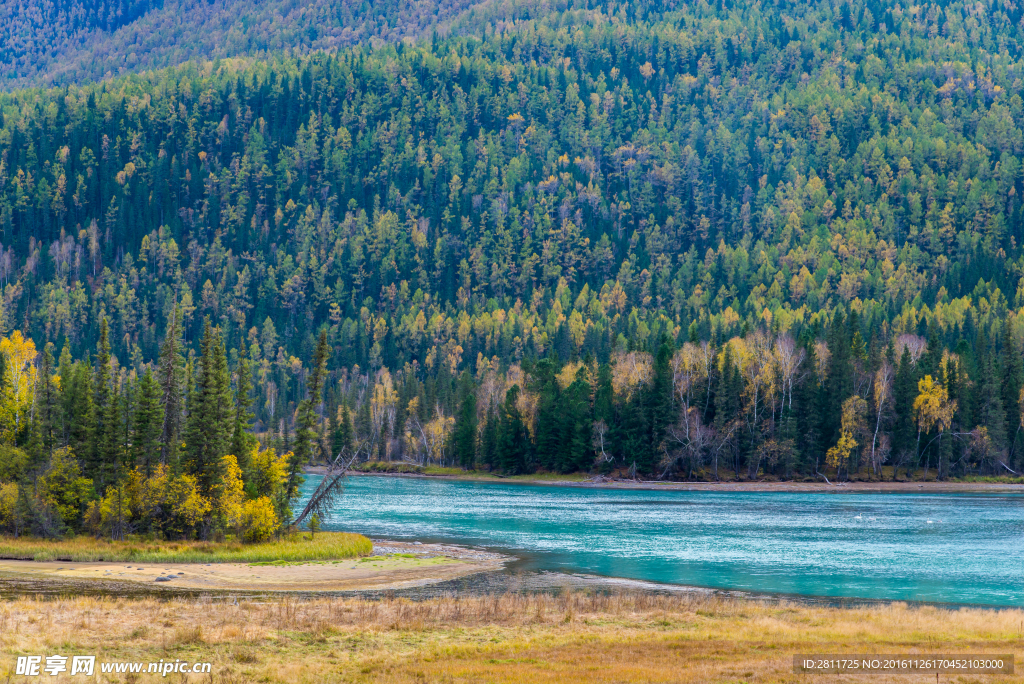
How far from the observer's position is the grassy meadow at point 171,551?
61.9 m

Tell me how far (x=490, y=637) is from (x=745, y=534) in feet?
180

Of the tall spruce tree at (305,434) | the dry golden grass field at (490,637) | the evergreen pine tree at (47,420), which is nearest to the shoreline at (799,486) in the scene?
the tall spruce tree at (305,434)

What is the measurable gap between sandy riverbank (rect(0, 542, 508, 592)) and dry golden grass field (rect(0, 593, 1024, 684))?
7.53 m

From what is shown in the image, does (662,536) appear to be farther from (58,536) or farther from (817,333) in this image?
(817,333)

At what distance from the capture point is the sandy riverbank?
53719 millimetres

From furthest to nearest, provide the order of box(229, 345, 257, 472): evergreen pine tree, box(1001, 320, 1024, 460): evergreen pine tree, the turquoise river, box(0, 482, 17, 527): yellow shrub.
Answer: box(1001, 320, 1024, 460): evergreen pine tree < box(229, 345, 257, 472): evergreen pine tree < box(0, 482, 17, 527): yellow shrub < the turquoise river

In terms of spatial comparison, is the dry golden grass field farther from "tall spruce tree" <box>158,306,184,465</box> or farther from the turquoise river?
"tall spruce tree" <box>158,306,184,465</box>

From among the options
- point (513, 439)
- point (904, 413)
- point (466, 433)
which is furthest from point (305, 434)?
point (466, 433)

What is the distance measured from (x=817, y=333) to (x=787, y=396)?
18.6m

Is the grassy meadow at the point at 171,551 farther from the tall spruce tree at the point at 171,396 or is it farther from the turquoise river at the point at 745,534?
the turquoise river at the point at 745,534

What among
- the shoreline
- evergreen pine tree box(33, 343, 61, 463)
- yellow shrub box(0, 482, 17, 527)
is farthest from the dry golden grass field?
the shoreline

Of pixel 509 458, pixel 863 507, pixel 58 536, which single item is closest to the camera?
pixel 58 536

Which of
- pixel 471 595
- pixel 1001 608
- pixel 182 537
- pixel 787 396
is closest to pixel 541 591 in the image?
pixel 471 595

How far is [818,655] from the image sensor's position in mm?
32469
